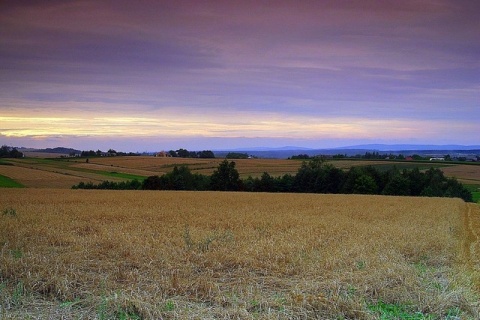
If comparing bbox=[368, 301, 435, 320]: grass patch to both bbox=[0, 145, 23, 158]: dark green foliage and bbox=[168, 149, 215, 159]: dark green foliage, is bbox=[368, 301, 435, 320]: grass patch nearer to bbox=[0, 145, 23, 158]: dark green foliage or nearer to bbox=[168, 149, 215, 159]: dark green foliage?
bbox=[0, 145, 23, 158]: dark green foliage

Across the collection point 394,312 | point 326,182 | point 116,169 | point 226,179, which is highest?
point 116,169

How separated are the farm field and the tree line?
19.6ft

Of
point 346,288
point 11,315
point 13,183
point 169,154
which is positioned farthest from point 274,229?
point 169,154

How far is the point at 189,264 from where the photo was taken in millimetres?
9820

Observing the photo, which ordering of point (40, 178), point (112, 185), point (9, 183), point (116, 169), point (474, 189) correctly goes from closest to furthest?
point (9, 183) → point (40, 178) → point (112, 185) → point (474, 189) → point (116, 169)

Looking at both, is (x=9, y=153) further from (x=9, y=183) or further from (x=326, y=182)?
(x=326, y=182)

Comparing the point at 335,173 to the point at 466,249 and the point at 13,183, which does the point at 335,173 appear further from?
the point at 466,249

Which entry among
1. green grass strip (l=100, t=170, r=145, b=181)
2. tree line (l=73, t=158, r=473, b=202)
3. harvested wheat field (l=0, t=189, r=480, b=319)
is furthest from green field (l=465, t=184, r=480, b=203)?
harvested wheat field (l=0, t=189, r=480, b=319)

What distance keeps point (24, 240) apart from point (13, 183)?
4344 centimetres

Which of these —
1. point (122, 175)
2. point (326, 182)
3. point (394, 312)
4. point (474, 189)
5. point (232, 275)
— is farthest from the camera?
point (122, 175)

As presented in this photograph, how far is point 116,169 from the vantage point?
75.5 m

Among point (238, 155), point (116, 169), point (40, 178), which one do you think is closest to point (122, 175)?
point (116, 169)

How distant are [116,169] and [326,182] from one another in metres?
35.4

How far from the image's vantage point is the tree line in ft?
205
